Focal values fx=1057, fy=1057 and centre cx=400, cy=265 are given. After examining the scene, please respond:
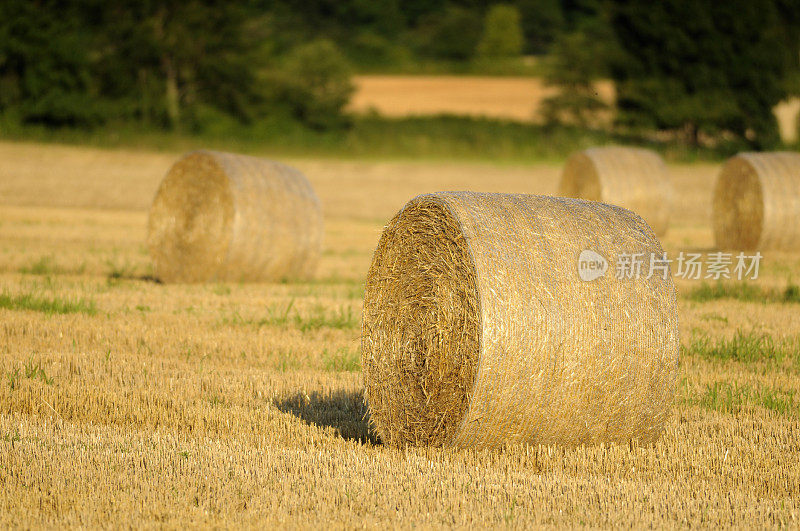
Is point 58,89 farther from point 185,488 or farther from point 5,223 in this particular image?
point 185,488

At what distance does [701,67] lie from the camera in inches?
1859

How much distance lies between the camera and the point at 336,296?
12.4m

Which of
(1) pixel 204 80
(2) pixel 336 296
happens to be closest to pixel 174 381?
(2) pixel 336 296

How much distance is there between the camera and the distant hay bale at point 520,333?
6.13 meters

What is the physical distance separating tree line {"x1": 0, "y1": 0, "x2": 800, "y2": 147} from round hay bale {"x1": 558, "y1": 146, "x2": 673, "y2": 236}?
25286 millimetres

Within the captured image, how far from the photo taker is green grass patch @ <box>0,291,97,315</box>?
10500 millimetres

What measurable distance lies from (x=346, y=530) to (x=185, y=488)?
1.01 meters

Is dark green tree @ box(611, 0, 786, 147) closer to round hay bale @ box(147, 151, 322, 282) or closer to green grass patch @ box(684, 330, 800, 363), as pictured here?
round hay bale @ box(147, 151, 322, 282)

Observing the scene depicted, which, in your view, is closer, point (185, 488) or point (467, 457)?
point (185, 488)

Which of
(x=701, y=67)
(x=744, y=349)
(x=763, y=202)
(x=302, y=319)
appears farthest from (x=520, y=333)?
(x=701, y=67)

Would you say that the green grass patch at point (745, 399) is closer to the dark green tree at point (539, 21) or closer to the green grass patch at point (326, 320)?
the green grass patch at point (326, 320)

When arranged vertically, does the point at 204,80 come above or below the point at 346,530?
above

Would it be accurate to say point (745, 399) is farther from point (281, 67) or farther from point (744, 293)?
point (281, 67)

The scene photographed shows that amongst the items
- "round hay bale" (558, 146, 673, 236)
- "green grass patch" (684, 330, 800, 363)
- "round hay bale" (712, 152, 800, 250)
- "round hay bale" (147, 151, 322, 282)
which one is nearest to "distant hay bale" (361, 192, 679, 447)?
"green grass patch" (684, 330, 800, 363)
